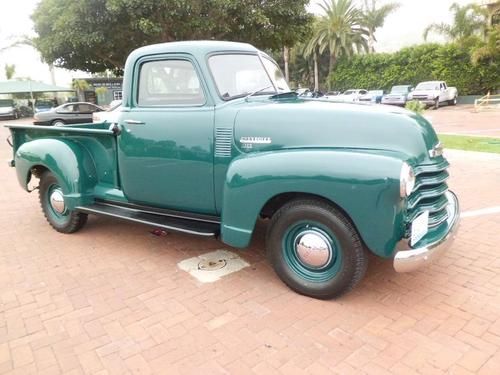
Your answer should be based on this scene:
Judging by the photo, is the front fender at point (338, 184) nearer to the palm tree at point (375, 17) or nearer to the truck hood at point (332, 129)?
the truck hood at point (332, 129)

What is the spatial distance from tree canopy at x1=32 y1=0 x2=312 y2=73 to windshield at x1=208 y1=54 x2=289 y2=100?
10.4 m

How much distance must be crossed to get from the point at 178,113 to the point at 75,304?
184cm

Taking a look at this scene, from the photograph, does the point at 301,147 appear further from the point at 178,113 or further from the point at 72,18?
the point at 72,18

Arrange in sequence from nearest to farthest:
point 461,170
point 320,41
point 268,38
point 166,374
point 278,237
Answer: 1. point 166,374
2. point 278,237
3. point 461,170
4. point 268,38
5. point 320,41

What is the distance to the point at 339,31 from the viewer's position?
36.3 m

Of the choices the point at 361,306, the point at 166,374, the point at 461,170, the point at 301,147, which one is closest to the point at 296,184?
the point at 301,147

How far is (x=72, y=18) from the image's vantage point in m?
13.8

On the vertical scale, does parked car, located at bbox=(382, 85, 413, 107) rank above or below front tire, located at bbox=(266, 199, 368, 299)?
above

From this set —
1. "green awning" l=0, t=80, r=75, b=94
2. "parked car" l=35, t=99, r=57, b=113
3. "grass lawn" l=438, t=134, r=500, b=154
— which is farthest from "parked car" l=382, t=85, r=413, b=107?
"green awning" l=0, t=80, r=75, b=94

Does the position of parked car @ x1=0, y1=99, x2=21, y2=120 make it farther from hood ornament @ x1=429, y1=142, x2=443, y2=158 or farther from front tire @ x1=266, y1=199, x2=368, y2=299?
hood ornament @ x1=429, y1=142, x2=443, y2=158

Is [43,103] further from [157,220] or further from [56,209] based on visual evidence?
[157,220]

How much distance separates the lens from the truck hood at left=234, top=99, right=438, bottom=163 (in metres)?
3.02

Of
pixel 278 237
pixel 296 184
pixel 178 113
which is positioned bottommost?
pixel 278 237

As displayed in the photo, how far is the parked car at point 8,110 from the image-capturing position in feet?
105
